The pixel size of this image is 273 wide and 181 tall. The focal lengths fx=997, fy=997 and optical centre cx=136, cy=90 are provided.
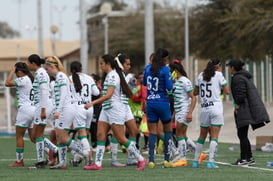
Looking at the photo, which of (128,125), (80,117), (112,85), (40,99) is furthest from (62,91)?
(128,125)

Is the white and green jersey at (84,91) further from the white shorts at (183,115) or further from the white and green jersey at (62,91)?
the white shorts at (183,115)

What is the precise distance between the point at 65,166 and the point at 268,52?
989 inches

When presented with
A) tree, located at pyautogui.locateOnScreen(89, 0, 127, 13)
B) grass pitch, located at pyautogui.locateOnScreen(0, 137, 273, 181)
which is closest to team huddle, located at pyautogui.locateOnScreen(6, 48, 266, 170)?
grass pitch, located at pyautogui.locateOnScreen(0, 137, 273, 181)

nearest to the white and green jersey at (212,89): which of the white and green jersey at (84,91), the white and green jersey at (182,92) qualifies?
the white and green jersey at (182,92)

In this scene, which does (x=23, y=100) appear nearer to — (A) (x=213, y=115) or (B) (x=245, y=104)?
(A) (x=213, y=115)

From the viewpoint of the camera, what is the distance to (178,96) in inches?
730

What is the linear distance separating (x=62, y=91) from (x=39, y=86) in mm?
696

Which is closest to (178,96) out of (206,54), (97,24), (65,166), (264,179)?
(65,166)

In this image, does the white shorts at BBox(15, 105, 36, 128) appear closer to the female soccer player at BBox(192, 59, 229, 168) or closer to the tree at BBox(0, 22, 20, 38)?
the female soccer player at BBox(192, 59, 229, 168)

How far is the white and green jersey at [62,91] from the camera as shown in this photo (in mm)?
16891

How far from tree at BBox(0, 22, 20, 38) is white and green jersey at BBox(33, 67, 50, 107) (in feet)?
476

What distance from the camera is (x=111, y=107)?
17000 millimetres

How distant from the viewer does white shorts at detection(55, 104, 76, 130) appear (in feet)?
55.8

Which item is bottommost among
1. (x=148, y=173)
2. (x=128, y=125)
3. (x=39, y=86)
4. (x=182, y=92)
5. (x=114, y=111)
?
(x=148, y=173)
